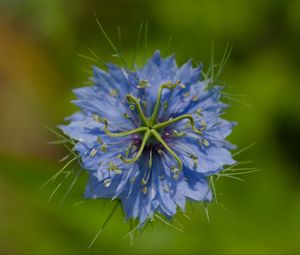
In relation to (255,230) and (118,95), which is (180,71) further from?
(255,230)

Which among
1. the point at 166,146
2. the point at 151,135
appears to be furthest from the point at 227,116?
the point at 166,146

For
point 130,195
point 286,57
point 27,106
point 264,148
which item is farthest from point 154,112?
point 27,106

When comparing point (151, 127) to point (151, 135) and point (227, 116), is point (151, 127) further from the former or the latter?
point (227, 116)

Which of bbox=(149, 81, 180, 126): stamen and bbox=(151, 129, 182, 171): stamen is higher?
bbox=(149, 81, 180, 126): stamen

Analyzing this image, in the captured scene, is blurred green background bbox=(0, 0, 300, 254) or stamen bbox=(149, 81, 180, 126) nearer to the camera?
stamen bbox=(149, 81, 180, 126)

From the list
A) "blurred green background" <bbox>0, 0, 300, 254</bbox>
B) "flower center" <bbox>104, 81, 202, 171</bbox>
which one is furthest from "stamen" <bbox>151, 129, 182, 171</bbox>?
"blurred green background" <bbox>0, 0, 300, 254</bbox>

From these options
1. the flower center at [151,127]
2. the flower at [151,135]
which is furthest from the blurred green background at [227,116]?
the flower center at [151,127]

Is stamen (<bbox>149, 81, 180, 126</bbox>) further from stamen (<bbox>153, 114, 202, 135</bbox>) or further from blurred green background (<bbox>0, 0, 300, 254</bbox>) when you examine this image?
blurred green background (<bbox>0, 0, 300, 254</bbox>)
